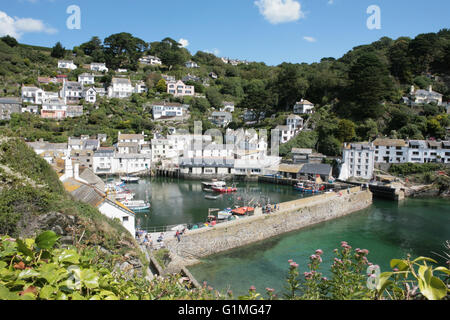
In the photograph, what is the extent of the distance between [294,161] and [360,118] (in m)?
11.0

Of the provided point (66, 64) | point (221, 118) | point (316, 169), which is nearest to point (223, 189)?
point (316, 169)

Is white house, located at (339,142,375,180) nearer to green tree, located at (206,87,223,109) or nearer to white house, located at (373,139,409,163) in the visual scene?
white house, located at (373,139,409,163)

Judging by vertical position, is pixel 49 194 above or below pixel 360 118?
below

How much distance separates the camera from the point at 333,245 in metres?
14.6

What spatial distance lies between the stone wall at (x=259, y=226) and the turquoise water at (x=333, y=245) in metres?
0.44

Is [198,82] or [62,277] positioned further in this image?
[198,82]

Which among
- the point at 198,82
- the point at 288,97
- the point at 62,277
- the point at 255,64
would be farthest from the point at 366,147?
the point at 255,64

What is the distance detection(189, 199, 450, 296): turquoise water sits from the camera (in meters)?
11.1

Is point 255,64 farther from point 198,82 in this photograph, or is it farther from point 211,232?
point 211,232

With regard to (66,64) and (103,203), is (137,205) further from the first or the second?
(66,64)

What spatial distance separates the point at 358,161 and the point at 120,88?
40.3m

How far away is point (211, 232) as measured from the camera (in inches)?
523

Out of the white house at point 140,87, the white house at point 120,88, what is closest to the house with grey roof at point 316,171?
the white house at point 120,88

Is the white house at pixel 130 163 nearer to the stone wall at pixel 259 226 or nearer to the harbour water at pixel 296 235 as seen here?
the harbour water at pixel 296 235
